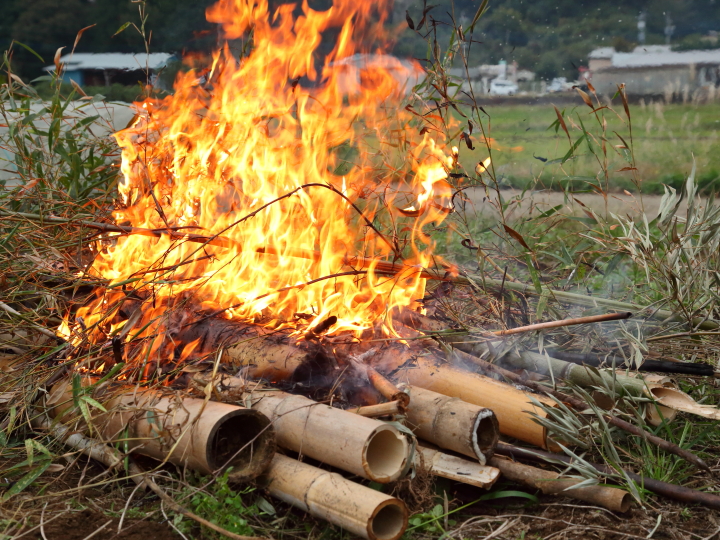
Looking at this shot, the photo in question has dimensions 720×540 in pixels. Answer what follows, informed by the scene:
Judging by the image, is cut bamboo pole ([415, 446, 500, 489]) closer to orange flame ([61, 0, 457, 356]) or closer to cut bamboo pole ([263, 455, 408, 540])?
cut bamboo pole ([263, 455, 408, 540])

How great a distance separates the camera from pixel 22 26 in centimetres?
1202

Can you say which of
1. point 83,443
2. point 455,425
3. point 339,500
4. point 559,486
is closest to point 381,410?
point 455,425

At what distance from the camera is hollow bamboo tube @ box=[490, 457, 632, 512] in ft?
7.28

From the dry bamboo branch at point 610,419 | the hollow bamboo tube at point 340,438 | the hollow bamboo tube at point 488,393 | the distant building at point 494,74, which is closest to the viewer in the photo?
the hollow bamboo tube at point 340,438

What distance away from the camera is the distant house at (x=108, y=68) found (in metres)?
8.34

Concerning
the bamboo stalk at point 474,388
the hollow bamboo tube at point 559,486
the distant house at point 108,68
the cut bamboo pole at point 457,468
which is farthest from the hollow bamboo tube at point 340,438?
the distant house at point 108,68

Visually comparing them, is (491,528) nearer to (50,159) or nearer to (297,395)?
(297,395)

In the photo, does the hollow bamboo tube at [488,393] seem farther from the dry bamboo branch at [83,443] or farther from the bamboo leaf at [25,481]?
the bamboo leaf at [25,481]

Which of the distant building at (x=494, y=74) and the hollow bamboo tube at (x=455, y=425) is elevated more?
the distant building at (x=494, y=74)

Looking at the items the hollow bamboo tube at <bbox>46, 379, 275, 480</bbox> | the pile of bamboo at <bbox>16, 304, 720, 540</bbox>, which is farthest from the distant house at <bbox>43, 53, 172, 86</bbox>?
the hollow bamboo tube at <bbox>46, 379, 275, 480</bbox>

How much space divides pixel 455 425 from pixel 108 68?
807cm

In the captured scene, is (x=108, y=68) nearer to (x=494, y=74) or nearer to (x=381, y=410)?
(x=494, y=74)

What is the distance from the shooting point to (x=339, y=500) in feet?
6.70

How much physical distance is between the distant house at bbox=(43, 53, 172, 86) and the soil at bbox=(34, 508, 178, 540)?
6363 millimetres
